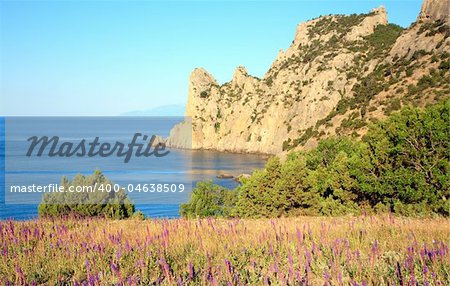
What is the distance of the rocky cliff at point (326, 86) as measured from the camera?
245 ft

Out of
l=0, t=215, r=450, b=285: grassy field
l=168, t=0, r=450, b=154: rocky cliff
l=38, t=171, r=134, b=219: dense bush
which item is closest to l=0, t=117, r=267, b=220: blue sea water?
l=168, t=0, r=450, b=154: rocky cliff

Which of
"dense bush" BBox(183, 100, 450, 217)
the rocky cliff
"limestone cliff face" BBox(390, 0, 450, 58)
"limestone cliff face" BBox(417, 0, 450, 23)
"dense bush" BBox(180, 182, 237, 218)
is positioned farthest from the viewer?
"limestone cliff face" BBox(417, 0, 450, 23)

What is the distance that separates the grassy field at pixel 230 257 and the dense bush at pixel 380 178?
1365cm

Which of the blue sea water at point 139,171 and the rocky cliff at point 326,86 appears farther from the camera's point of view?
the rocky cliff at point 326,86

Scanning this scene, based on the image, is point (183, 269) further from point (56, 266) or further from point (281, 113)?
point (281, 113)

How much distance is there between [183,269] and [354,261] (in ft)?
7.65

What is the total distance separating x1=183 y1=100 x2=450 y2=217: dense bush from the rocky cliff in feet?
130

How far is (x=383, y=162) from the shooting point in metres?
25.2

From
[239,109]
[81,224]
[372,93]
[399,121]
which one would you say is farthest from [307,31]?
[81,224]

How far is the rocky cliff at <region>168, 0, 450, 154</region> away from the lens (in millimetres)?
74750

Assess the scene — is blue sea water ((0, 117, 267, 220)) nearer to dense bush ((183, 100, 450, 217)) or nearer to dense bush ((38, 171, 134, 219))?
dense bush ((38, 171, 134, 219))

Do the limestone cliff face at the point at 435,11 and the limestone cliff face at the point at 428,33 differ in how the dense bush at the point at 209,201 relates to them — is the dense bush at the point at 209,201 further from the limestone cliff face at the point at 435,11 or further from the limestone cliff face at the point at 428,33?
the limestone cliff face at the point at 435,11

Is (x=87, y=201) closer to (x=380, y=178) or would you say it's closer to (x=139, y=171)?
(x=380, y=178)

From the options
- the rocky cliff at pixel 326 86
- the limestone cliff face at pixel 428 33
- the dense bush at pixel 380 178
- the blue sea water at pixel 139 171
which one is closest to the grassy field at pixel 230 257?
the dense bush at pixel 380 178
